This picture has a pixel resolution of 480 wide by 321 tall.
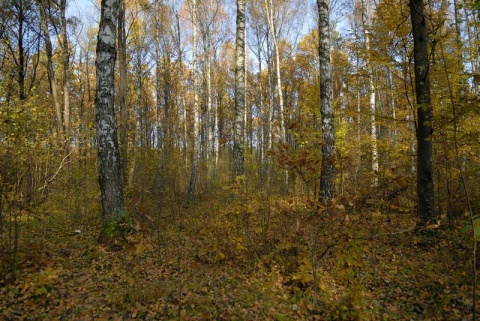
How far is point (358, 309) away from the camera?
332 centimetres

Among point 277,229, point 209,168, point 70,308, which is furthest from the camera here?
point 209,168

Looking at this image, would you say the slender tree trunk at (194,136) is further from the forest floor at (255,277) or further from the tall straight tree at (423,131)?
the tall straight tree at (423,131)

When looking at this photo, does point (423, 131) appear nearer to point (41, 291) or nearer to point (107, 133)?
point (107, 133)

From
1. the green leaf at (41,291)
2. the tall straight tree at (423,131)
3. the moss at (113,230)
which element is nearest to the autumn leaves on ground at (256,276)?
the green leaf at (41,291)

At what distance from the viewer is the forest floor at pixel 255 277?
3.48m

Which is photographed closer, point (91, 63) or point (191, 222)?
point (191, 222)

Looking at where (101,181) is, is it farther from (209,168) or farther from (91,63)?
(91,63)

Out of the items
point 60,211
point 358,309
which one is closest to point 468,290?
point 358,309

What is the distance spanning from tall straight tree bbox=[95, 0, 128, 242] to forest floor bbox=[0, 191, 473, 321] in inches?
24.9

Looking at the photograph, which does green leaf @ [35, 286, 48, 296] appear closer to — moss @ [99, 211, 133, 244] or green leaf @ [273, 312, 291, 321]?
moss @ [99, 211, 133, 244]

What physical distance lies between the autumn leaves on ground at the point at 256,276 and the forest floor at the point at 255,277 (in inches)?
0.6

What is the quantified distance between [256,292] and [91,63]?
2768 centimetres

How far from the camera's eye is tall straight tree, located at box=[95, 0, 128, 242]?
5.48 metres

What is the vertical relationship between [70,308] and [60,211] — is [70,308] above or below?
below
